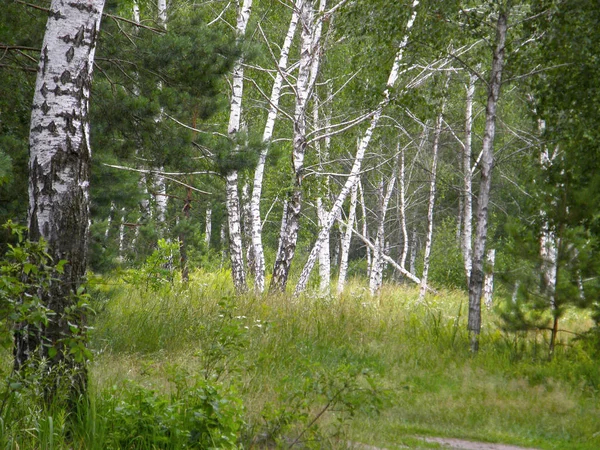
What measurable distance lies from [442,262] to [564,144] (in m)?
16.3

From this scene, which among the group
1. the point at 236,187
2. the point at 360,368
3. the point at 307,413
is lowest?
the point at 307,413

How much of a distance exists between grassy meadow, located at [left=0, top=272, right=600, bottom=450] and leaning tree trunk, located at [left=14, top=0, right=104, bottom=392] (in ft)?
1.64

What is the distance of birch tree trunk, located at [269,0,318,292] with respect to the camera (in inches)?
443

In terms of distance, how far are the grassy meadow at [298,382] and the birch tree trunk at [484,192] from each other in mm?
404

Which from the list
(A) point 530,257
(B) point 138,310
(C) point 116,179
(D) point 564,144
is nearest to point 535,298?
(A) point 530,257

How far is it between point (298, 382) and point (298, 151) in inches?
220

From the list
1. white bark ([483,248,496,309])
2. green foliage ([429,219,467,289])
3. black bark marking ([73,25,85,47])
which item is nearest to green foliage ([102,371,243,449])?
black bark marking ([73,25,85,47])

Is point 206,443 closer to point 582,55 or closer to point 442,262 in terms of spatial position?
point 582,55

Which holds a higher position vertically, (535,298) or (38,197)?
(38,197)

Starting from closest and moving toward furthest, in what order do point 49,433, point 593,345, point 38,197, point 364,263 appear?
point 49,433, point 38,197, point 593,345, point 364,263

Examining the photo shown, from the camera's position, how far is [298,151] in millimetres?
11469

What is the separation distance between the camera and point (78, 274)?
4473 millimetres

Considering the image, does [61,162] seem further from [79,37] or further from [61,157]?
[79,37]

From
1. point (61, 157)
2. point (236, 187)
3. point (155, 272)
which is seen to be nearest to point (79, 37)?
point (61, 157)
